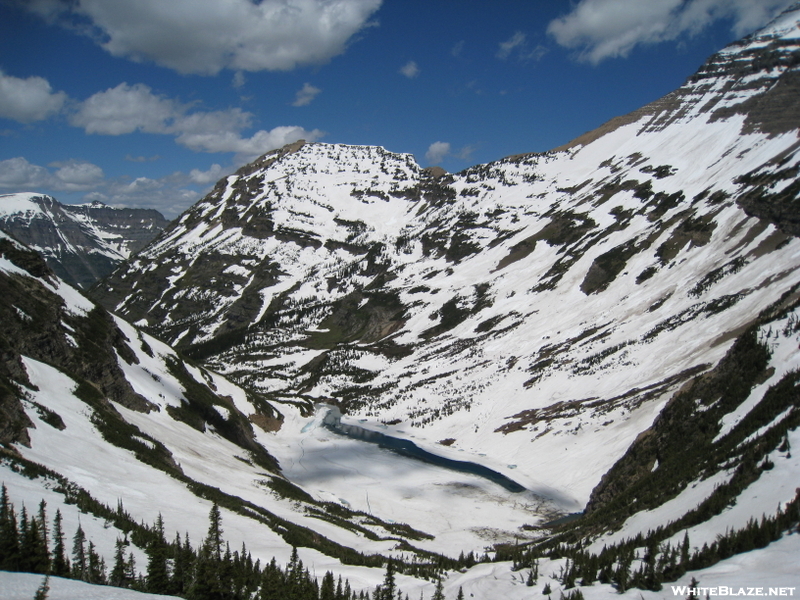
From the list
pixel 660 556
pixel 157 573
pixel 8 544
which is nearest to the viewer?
pixel 660 556

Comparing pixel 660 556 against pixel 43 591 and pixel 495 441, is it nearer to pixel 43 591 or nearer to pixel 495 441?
pixel 43 591

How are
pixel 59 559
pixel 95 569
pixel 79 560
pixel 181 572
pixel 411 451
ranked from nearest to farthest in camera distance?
pixel 59 559 → pixel 95 569 → pixel 79 560 → pixel 181 572 → pixel 411 451

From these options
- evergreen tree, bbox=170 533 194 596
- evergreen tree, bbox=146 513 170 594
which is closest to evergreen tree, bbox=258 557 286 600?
evergreen tree, bbox=170 533 194 596

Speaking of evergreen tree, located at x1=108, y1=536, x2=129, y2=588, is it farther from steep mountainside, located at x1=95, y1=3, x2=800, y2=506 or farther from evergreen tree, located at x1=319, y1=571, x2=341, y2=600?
steep mountainside, located at x1=95, y1=3, x2=800, y2=506

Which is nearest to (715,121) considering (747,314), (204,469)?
(747,314)

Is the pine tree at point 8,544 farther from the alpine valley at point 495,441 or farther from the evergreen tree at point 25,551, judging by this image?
the alpine valley at point 495,441

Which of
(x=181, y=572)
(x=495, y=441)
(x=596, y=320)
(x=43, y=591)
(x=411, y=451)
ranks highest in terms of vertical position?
(x=596, y=320)

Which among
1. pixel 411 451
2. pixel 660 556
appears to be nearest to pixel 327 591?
pixel 660 556

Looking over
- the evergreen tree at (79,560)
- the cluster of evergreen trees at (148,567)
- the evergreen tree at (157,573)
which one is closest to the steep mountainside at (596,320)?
the cluster of evergreen trees at (148,567)
